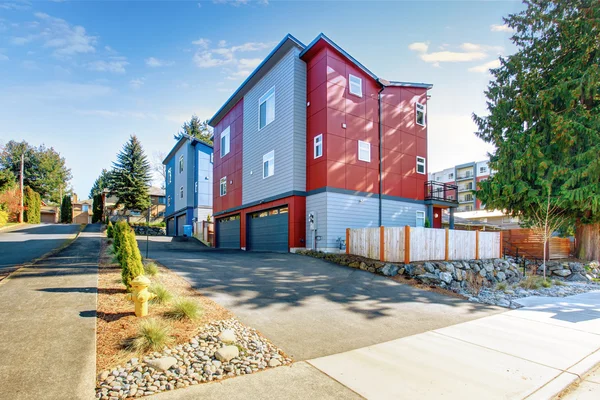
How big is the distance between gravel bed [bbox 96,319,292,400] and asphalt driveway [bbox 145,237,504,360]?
0.41 metres

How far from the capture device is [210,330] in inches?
173

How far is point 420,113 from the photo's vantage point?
18109mm

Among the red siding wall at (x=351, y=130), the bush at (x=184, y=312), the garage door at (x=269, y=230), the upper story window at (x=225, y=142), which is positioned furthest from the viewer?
the upper story window at (x=225, y=142)

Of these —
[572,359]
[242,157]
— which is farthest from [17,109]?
[572,359]

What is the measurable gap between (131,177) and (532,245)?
34.0 meters

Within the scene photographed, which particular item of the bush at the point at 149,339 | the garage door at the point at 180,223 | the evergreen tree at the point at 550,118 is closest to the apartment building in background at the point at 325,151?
the evergreen tree at the point at 550,118

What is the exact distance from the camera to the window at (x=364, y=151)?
14.9 meters

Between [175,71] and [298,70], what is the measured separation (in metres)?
5.64

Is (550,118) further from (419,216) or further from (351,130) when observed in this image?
(351,130)

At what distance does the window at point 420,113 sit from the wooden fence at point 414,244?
7.73m

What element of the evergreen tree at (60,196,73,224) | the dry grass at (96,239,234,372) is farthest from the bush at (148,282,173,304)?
the evergreen tree at (60,196,73,224)

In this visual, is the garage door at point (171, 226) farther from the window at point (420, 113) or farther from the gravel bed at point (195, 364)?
the gravel bed at point (195, 364)

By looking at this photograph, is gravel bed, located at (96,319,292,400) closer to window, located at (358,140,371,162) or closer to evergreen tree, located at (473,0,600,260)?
window, located at (358,140,371,162)

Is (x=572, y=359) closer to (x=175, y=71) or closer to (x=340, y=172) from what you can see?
(x=340, y=172)
